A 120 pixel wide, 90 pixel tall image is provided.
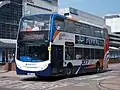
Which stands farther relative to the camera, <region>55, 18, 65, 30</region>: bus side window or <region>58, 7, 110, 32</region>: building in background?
<region>58, 7, 110, 32</region>: building in background

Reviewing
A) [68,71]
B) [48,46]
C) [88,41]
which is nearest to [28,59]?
[48,46]

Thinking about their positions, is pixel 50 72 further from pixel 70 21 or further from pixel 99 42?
pixel 99 42

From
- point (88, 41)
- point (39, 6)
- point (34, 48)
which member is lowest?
point (34, 48)

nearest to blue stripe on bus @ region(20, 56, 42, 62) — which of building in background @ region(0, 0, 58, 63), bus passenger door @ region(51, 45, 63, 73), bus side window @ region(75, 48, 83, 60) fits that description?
bus passenger door @ region(51, 45, 63, 73)

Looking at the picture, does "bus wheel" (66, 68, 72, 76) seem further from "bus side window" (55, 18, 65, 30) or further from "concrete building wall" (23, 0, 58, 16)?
"concrete building wall" (23, 0, 58, 16)

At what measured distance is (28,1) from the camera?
94.7m

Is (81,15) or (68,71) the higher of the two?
(81,15)

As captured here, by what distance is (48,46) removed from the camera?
1998 centimetres

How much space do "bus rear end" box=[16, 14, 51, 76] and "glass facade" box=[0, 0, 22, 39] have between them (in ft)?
181

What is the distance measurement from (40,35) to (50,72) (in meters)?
2.41

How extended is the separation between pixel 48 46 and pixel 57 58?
1.34 m

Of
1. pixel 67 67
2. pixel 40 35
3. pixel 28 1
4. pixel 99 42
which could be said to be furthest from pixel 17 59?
pixel 28 1

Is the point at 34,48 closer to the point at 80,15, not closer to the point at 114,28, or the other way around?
the point at 80,15

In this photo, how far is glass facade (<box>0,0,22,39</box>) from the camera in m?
75.8
